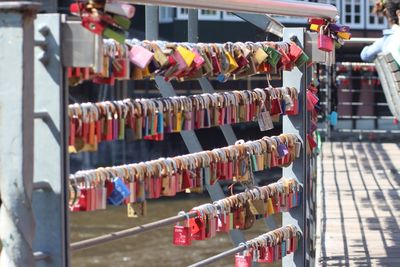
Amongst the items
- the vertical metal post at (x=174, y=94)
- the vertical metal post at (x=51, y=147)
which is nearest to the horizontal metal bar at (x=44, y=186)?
the vertical metal post at (x=51, y=147)

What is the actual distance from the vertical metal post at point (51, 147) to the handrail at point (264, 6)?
487 millimetres

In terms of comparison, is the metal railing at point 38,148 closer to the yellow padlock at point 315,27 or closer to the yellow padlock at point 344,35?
the yellow padlock at point 315,27

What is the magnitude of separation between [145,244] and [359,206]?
1207 cm

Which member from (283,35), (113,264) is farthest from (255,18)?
(113,264)

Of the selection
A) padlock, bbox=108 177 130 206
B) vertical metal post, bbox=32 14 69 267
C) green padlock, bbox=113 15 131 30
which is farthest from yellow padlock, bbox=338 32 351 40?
vertical metal post, bbox=32 14 69 267

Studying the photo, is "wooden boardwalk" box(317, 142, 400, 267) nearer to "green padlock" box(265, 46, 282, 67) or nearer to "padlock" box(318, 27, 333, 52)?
"padlock" box(318, 27, 333, 52)

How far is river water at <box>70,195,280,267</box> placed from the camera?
64.6 feet

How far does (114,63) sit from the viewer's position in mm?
2990

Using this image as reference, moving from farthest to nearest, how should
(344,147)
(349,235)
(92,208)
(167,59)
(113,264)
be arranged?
(113,264) → (344,147) → (349,235) → (167,59) → (92,208)

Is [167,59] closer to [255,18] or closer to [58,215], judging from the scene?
[58,215]

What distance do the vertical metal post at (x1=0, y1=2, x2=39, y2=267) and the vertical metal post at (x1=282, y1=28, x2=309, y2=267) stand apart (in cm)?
238

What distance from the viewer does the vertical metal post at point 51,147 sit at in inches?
108

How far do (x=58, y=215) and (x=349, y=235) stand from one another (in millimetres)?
5072

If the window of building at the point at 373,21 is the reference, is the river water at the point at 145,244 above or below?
below
